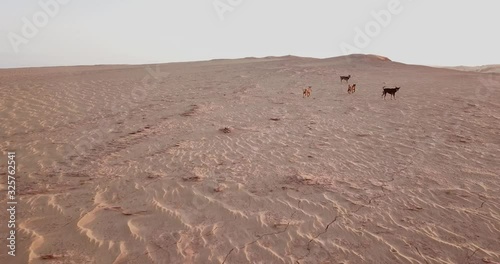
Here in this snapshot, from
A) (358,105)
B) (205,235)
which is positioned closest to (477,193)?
(205,235)

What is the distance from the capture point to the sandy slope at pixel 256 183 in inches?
149

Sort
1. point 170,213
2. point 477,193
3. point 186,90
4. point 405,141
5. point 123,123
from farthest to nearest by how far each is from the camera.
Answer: point 186,90, point 123,123, point 405,141, point 477,193, point 170,213

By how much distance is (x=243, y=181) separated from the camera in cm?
556

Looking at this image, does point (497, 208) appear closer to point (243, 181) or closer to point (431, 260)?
point (431, 260)

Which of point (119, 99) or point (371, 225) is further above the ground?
point (119, 99)

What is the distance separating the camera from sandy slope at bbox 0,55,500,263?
12.4ft

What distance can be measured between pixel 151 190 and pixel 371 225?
3.48m

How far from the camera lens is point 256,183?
548cm

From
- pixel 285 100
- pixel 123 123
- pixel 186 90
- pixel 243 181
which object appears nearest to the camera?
pixel 243 181

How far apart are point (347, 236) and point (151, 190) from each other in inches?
125

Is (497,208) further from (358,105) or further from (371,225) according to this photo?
(358,105)

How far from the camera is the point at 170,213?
4.51 meters

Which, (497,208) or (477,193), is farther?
(477,193)

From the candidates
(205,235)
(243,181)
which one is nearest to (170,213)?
(205,235)
